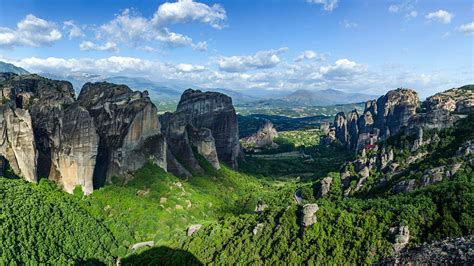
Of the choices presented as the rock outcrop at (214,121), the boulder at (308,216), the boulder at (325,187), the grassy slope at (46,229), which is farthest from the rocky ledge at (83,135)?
the boulder at (308,216)

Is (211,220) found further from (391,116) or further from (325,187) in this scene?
(391,116)

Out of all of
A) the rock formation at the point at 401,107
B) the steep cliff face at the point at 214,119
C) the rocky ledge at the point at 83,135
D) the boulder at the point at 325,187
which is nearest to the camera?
the rocky ledge at the point at 83,135

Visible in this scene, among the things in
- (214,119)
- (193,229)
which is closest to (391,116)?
(214,119)

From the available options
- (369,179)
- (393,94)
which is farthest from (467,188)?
(393,94)

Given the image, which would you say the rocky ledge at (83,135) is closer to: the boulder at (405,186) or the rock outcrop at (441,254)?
the boulder at (405,186)

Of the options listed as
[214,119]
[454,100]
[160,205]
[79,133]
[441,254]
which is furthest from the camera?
[454,100]

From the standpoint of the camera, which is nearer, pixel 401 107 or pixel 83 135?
pixel 83 135

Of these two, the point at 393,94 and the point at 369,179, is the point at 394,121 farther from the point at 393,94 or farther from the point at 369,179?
the point at 369,179
